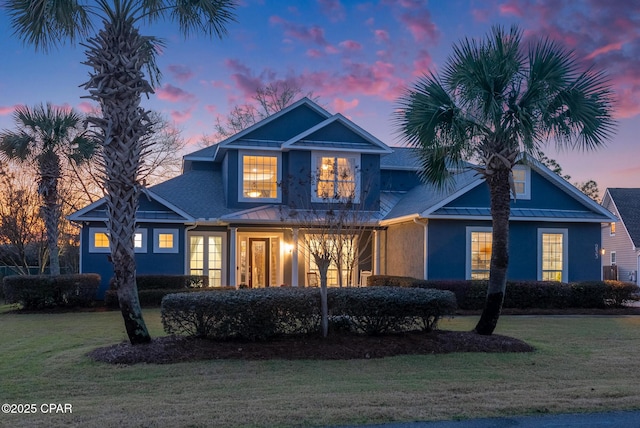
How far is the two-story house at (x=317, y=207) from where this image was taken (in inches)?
715

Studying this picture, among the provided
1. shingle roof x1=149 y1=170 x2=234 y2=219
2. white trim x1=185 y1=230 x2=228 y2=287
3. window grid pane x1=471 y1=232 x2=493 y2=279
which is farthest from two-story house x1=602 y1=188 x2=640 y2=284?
white trim x1=185 y1=230 x2=228 y2=287

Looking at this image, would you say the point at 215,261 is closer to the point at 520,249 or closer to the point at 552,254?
the point at 520,249

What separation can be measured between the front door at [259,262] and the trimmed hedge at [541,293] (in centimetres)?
539

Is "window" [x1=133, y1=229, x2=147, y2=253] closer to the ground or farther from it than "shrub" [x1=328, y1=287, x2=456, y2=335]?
farther from it

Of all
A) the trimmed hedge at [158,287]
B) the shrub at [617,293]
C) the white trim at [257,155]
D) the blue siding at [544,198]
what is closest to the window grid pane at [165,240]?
the trimmed hedge at [158,287]

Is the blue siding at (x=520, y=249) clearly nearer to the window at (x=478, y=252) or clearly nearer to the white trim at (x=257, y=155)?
the window at (x=478, y=252)

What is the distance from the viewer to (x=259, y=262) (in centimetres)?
2105

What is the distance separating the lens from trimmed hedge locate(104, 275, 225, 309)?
17219 millimetres

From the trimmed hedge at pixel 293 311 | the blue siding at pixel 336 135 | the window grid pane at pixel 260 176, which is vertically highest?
the blue siding at pixel 336 135

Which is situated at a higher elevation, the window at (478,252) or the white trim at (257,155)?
the white trim at (257,155)

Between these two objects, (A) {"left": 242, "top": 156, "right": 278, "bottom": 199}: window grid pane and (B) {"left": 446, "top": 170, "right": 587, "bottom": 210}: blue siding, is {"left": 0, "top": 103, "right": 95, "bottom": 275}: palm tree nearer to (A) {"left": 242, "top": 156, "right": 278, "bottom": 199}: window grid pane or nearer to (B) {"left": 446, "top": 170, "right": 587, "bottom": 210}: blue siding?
(A) {"left": 242, "top": 156, "right": 278, "bottom": 199}: window grid pane

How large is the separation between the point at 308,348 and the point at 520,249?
11.5 m

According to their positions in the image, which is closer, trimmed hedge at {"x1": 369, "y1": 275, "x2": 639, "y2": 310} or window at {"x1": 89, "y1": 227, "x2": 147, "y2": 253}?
trimmed hedge at {"x1": 369, "y1": 275, "x2": 639, "y2": 310}

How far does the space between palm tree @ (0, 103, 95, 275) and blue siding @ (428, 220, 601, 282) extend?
12144 mm
